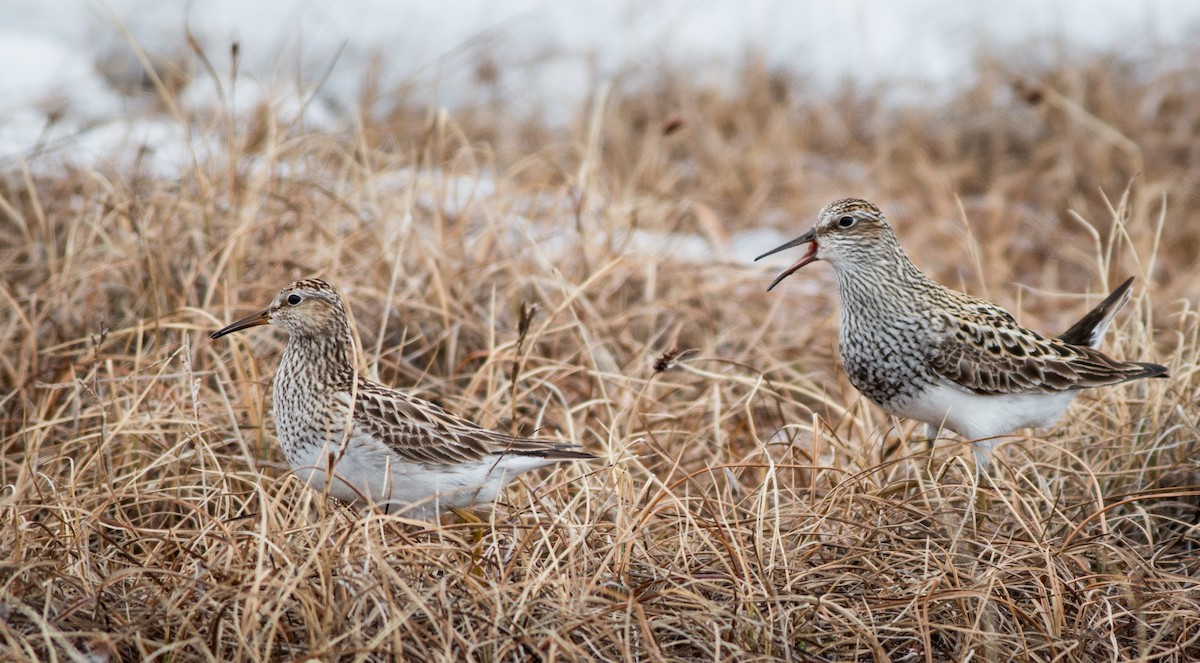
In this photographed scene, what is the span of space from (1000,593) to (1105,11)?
35.4 feet

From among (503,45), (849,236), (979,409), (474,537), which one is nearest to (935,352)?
(979,409)

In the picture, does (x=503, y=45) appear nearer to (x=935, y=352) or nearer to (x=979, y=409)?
(x=935, y=352)

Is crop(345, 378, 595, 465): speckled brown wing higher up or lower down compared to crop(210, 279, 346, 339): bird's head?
lower down

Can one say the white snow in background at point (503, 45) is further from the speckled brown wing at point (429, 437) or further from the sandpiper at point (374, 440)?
the speckled brown wing at point (429, 437)

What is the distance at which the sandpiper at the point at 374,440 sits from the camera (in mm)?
4777

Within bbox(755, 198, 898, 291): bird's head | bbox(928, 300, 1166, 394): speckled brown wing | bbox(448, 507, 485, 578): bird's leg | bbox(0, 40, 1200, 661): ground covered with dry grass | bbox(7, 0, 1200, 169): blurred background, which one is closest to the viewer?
bbox(0, 40, 1200, 661): ground covered with dry grass

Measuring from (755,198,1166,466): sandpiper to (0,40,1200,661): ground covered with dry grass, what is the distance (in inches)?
8.5

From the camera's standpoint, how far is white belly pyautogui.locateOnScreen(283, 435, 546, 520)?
15.6 feet

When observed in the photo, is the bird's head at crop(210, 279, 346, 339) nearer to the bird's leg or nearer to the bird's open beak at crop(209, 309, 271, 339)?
the bird's open beak at crop(209, 309, 271, 339)

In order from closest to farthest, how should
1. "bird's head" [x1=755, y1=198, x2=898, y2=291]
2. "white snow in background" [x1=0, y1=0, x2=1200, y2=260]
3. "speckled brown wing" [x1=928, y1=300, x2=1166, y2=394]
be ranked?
"speckled brown wing" [x1=928, y1=300, x2=1166, y2=394], "bird's head" [x1=755, y1=198, x2=898, y2=291], "white snow in background" [x1=0, y1=0, x2=1200, y2=260]

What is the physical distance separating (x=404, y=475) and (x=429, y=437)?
0.17 meters

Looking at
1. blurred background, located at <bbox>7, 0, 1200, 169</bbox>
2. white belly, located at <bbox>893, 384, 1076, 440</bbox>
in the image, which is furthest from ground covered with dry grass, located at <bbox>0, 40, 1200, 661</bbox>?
blurred background, located at <bbox>7, 0, 1200, 169</bbox>

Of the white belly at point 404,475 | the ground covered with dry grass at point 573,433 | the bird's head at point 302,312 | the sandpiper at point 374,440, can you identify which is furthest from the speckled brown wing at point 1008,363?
the bird's head at point 302,312

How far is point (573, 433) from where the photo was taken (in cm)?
564
